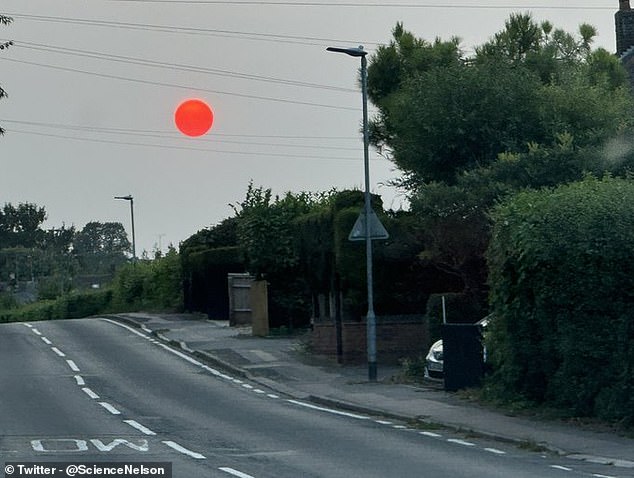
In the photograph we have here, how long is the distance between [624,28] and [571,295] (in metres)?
28.8

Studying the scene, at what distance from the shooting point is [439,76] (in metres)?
31.6

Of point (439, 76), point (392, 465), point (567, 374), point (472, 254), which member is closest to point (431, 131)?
point (439, 76)

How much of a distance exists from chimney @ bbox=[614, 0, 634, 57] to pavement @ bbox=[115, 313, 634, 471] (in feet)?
55.6

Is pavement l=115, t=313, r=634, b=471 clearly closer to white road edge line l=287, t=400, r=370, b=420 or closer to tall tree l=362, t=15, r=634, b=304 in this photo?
white road edge line l=287, t=400, r=370, b=420

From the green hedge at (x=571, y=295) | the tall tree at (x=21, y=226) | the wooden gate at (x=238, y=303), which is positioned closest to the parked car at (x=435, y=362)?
the green hedge at (x=571, y=295)

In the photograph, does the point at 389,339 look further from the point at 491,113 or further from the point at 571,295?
the point at 571,295

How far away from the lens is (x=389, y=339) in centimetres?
2984

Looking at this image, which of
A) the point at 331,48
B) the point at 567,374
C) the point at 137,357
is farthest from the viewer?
the point at 137,357

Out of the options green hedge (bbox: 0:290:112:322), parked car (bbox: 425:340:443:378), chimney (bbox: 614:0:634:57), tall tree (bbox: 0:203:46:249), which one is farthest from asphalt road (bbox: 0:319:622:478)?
tall tree (bbox: 0:203:46:249)

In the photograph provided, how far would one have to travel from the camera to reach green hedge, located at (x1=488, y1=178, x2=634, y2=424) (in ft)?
59.4

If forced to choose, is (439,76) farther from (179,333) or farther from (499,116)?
(179,333)

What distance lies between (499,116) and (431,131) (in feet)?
5.67

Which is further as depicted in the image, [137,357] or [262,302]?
[262,302]

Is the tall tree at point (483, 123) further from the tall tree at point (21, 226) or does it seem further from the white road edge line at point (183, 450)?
the tall tree at point (21, 226)
